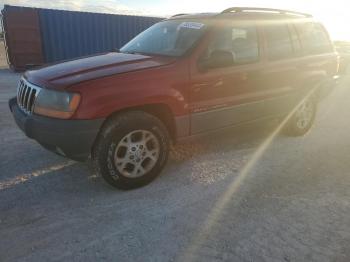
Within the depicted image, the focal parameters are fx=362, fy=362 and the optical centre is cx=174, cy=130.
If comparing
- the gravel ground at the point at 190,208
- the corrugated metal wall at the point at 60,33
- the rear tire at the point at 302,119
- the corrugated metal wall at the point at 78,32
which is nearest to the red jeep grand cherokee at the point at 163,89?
the rear tire at the point at 302,119

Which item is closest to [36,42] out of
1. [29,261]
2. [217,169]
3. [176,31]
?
[176,31]

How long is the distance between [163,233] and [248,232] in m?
0.74

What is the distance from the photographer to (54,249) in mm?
2914

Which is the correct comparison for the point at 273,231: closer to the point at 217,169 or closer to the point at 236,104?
the point at 217,169

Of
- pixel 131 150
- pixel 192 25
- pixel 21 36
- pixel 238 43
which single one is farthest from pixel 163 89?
pixel 21 36

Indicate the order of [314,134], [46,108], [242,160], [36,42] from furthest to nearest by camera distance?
[36,42] → [314,134] → [242,160] → [46,108]

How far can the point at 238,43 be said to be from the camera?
458cm

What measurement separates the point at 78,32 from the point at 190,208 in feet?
44.0

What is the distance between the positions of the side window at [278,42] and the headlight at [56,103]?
277 centimetres

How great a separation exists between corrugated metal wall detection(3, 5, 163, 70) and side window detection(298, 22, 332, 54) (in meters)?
9.97

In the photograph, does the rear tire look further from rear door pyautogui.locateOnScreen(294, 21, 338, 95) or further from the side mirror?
the side mirror

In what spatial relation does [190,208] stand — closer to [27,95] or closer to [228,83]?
[228,83]

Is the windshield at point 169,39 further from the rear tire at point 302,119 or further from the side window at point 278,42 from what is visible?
the rear tire at point 302,119

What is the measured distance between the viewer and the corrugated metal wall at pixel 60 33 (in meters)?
14.5
